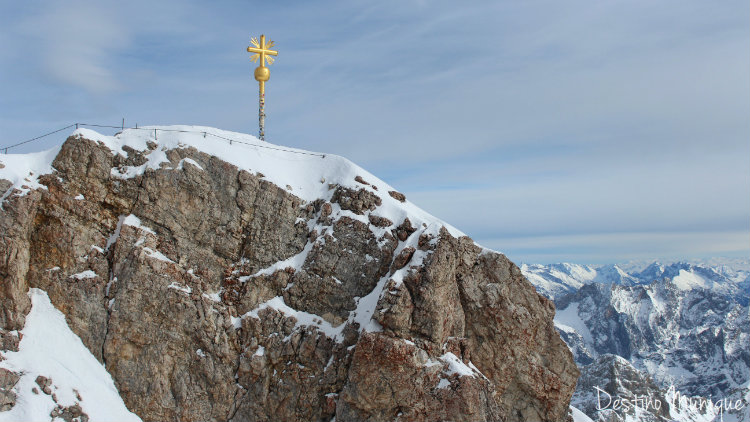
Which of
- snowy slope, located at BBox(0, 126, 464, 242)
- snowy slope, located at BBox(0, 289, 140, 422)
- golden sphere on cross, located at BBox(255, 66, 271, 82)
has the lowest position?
snowy slope, located at BBox(0, 289, 140, 422)

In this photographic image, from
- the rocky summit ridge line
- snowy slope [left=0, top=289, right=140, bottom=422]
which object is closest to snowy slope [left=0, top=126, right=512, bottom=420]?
snowy slope [left=0, top=289, right=140, bottom=422]

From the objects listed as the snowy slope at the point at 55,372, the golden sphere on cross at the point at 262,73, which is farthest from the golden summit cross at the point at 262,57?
the snowy slope at the point at 55,372

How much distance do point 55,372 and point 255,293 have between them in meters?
14.0

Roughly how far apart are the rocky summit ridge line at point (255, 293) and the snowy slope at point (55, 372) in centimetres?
36

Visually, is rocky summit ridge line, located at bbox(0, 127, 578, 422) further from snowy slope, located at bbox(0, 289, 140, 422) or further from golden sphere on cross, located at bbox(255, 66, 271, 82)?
golden sphere on cross, located at bbox(255, 66, 271, 82)

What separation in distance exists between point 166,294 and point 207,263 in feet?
12.9

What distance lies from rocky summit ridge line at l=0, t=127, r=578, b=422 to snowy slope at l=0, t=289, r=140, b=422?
36 centimetres

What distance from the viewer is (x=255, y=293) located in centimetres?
4547

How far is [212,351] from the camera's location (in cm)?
4312

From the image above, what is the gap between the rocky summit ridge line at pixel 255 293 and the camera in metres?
41.1

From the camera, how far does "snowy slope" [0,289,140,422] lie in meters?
37.3

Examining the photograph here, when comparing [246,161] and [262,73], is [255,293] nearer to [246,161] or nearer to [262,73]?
[246,161]

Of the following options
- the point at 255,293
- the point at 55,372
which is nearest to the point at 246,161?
the point at 255,293

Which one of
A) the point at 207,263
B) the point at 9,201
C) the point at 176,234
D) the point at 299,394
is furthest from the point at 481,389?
the point at 9,201
